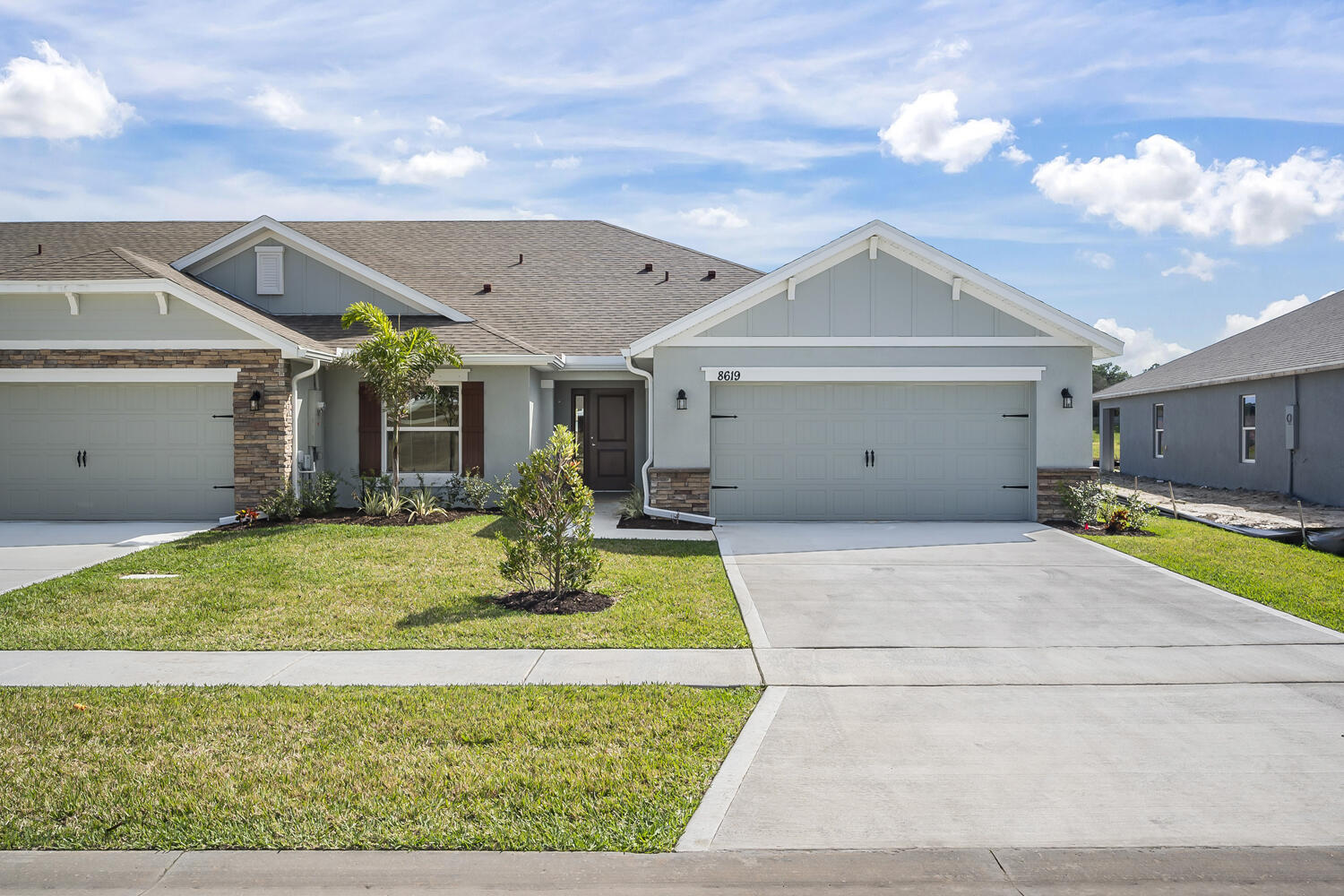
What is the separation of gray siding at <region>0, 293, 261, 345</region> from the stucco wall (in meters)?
6.36

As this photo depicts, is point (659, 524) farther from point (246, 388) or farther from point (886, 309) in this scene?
point (246, 388)

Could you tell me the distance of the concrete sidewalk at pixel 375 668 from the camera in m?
5.78

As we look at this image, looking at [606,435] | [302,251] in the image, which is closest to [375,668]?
[606,435]

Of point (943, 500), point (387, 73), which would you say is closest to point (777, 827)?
point (943, 500)

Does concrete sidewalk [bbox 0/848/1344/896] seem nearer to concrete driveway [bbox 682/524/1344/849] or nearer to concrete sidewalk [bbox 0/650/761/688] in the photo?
concrete driveway [bbox 682/524/1344/849]

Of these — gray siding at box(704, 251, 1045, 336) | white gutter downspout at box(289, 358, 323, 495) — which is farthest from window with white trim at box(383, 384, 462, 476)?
gray siding at box(704, 251, 1045, 336)

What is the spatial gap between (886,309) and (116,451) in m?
12.1

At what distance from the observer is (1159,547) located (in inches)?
442

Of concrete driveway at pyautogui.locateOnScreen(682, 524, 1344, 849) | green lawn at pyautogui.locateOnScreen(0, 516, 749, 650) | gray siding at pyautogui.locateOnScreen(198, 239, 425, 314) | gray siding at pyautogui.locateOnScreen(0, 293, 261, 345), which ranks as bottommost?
concrete driveway at pyautogui.locateOnScreen(682, 524, 1344, 849)

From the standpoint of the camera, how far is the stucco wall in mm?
13211

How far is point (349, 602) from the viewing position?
8062 mm

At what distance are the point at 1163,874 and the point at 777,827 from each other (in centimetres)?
155

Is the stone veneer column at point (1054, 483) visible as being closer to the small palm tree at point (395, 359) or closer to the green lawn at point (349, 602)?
the green lawn at point (349, 602)

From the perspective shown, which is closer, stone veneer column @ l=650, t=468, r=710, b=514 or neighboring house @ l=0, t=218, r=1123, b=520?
neighboring house @ l=0, t=218, r=1123, b=520
